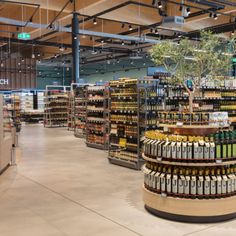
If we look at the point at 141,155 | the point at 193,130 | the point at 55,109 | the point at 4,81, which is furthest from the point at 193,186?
the point at 4,81

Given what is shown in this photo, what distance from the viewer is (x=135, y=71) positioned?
32812 mm

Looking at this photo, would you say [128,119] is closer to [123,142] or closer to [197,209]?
[123,142]

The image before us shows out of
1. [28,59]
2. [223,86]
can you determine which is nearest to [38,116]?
[28,59]

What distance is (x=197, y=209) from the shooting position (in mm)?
4523

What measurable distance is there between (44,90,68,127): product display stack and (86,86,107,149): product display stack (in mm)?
8428

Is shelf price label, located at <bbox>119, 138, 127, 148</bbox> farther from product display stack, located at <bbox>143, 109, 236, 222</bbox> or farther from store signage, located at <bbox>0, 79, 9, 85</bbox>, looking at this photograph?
store signage, located at <bbox>0, 79, 9, 85</bbox>

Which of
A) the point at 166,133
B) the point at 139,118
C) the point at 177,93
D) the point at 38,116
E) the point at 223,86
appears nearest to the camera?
the point at 166,133

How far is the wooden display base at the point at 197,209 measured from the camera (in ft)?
14.8

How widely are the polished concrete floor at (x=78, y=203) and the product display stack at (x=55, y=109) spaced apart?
446 inches

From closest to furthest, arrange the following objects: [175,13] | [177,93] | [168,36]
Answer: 1. [177,93]
2. [175,13]
3. [168,36]

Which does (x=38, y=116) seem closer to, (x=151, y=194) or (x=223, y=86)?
(x=223, y=86)

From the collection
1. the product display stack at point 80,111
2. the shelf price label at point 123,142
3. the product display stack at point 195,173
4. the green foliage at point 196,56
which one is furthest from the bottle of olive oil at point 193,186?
the product display stack at point 80,111

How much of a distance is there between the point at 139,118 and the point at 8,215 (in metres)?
4.07

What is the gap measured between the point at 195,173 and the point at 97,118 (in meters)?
7.19
